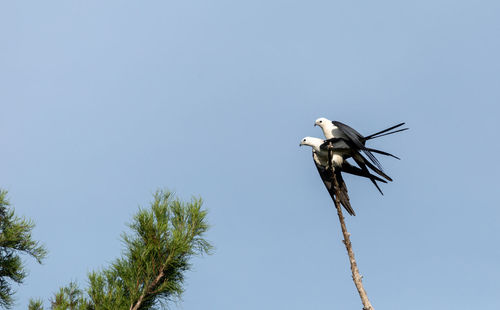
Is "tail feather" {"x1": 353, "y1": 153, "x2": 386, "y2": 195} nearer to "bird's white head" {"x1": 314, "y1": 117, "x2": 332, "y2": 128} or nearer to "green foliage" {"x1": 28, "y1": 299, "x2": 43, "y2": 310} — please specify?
"bird's white head" {"x1": 314, "y1": 117, "x2": 332, "y2": 128}

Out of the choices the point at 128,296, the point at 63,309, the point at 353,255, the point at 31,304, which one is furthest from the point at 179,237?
the point at 31,304

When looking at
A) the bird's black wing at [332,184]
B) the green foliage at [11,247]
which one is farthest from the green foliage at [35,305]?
the bird's black wing at [332,184]

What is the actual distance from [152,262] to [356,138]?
326 cm

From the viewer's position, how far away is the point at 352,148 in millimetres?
6871

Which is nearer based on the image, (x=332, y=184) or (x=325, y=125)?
(x=332, y=184)

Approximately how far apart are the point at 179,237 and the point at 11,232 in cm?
295

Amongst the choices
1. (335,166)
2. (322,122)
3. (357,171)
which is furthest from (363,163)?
(322,122)

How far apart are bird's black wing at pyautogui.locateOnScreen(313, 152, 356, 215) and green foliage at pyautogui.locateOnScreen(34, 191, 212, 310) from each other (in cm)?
237

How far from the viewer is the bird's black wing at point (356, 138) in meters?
6.35

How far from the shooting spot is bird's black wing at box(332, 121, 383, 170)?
6.35 m

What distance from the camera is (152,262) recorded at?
5.31 metres

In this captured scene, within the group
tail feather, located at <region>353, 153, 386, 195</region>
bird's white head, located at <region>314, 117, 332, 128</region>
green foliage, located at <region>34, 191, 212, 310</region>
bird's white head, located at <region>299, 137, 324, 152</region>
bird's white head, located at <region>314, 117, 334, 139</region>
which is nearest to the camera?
green foliage, located at <region>34, 191, 212, 310</region>

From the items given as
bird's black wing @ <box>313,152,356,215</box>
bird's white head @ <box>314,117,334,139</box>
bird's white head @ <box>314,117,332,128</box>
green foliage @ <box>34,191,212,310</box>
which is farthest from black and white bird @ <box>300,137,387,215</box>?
green foliage @ <box>34,191,212,310</box>

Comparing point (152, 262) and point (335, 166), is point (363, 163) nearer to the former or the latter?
point (335, 166)
